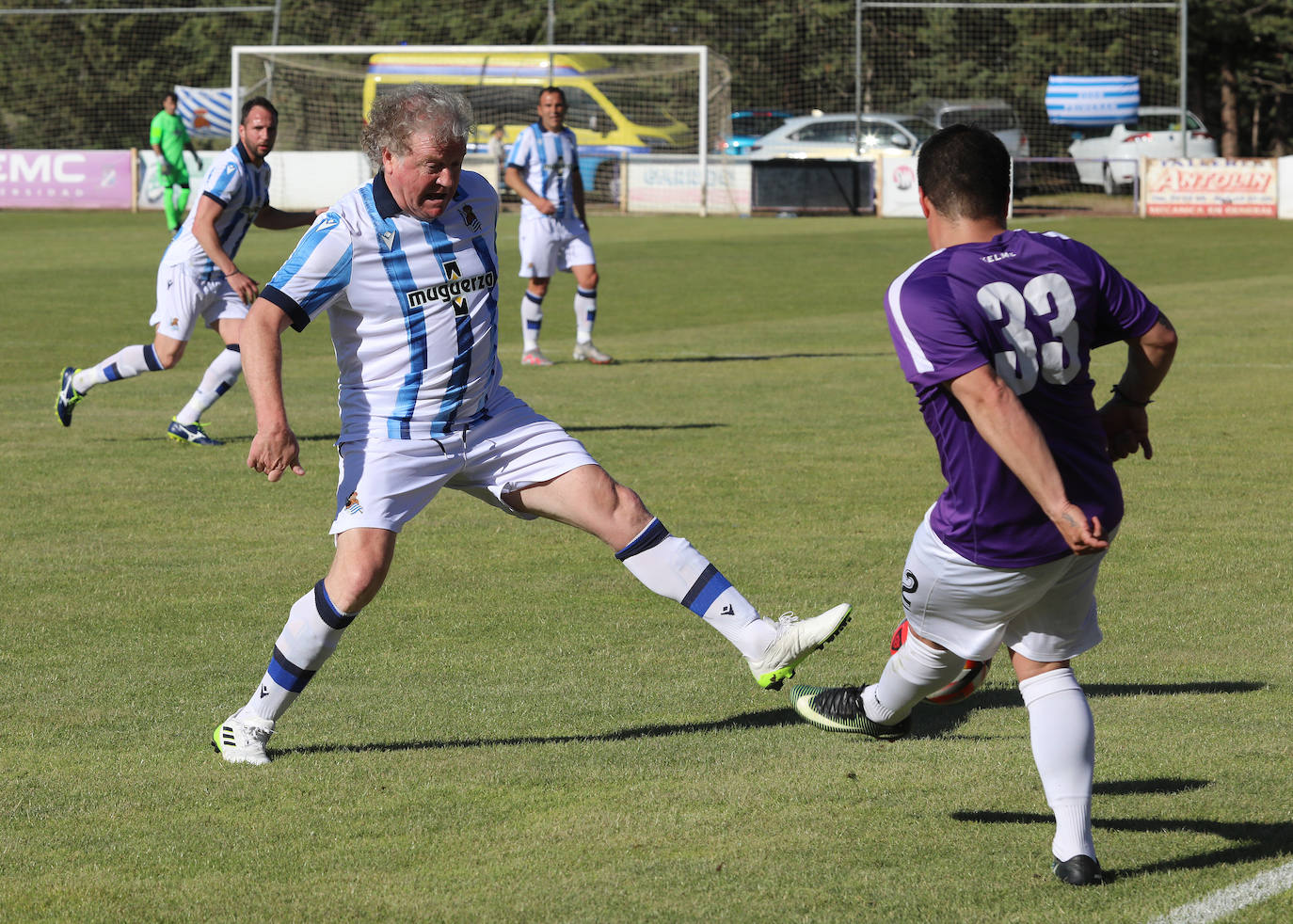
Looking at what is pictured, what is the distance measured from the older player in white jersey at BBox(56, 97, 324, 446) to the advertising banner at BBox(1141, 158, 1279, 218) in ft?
85.6

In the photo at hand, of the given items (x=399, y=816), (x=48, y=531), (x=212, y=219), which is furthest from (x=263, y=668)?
(x=212, y=219)

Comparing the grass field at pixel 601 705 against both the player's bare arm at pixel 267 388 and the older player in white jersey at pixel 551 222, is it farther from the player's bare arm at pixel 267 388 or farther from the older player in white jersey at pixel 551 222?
the older player in white jersey at pixel 551 222

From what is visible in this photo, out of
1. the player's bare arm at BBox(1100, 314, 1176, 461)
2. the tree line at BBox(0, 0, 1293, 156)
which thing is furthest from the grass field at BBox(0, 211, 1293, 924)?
the tree line at BBox(0, 0, 1293, 156)

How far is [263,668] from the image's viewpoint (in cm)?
557

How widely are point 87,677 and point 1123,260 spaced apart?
19927 mm

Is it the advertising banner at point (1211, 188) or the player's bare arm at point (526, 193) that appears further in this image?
the advertising banner at point (1211, 188)

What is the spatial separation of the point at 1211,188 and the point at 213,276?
2650cm

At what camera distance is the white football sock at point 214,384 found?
998 cm

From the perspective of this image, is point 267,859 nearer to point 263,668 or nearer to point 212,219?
point 263,668

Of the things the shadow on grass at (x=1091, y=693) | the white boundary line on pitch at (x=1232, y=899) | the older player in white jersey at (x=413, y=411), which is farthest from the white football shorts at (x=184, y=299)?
the white boundary line on pitch at (x=1232, y=899)

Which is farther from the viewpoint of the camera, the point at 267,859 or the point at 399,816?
the point at 399,816

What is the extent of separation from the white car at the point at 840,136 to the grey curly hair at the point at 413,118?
3136 centimetres

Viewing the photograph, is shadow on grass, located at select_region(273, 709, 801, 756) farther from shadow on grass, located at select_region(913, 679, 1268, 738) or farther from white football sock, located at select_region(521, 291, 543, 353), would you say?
white football sock, located at select_region(521, 291, 543, 353)

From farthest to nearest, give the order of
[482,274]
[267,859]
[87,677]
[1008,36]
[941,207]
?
[1008,36] < [87,677] < [482,274] < [267,859] < [941,207]
